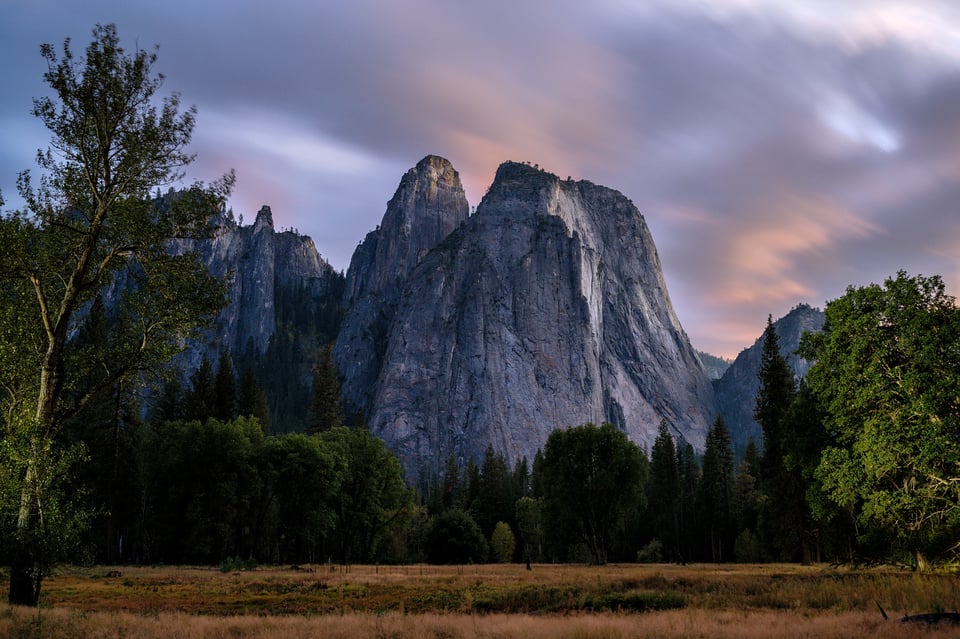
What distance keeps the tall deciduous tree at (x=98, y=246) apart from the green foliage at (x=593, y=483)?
45015 mm

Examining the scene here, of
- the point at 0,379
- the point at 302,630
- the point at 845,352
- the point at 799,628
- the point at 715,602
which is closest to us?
the point at 799,628

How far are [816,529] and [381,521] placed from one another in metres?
42.9

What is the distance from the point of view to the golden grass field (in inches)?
596

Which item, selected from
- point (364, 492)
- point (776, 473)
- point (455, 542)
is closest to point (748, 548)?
point (776, 473)

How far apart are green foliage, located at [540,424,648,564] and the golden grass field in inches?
994

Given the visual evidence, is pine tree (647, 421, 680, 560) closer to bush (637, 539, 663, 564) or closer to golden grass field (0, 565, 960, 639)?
bush (637, 539, 663, 564)

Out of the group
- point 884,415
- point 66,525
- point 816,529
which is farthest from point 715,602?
point 816,529

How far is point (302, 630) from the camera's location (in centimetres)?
1588

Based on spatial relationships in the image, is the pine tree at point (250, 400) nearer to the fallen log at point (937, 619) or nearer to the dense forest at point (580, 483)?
the dense forest at point (580, 483)

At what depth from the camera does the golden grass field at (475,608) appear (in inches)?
596

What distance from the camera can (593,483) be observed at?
6075 centimetres

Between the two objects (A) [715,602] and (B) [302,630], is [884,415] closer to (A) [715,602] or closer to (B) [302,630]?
(A) [715,602]

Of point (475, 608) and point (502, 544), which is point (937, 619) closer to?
point (475, 608)

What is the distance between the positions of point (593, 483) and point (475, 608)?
3868 cm
